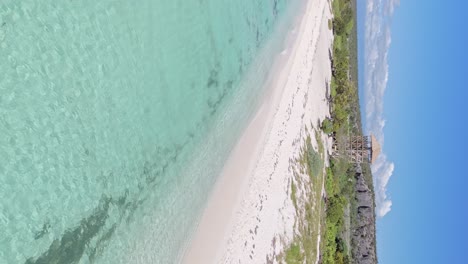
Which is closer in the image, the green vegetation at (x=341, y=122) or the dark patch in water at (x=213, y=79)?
the dark patch in water at (x=213, y=79)

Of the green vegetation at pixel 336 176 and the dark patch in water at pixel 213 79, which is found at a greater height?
the green vegetation at pixel 336 176

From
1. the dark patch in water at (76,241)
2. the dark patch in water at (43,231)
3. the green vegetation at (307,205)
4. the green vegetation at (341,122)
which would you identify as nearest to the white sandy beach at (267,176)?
the green vegetation at (307,205)

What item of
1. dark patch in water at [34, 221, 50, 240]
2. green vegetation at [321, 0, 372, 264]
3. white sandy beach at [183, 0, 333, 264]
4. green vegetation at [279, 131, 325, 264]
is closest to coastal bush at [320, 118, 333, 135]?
green vegetation at [321, 0, 372, 264]

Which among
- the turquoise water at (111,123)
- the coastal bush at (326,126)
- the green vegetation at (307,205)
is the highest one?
the coastal bush at (326,126)

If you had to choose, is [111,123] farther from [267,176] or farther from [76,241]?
[267,176]

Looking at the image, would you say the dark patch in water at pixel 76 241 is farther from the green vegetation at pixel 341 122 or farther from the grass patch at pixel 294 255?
the green vegetation at pixel 341 122

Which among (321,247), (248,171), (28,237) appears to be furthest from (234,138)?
(321,247)
